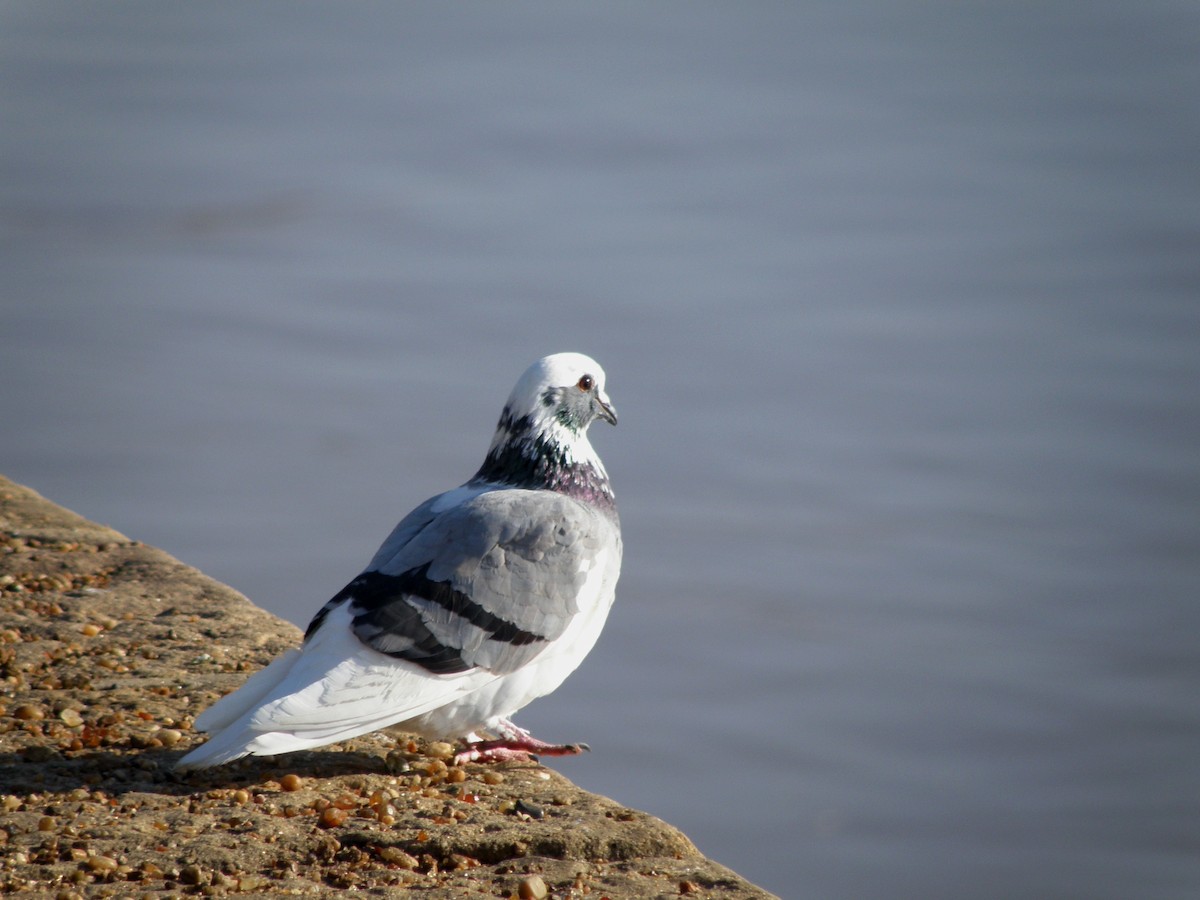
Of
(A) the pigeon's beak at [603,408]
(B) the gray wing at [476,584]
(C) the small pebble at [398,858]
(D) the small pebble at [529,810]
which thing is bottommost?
(C) the small pebble at [398,858]

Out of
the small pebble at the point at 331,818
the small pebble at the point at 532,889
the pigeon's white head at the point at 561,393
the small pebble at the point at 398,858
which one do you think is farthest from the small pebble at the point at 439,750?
the pigeon's white head at the point at 561,393

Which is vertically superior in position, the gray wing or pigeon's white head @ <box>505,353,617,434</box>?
pigeon's white head @ <box>505,353,617,434</box>

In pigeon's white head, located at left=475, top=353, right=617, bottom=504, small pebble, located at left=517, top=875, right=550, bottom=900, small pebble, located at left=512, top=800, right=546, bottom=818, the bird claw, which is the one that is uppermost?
pigeon's white head, located at left=475, top=353, right=617, bottom=504

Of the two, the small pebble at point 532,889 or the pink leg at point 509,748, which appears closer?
the small pebble at point 532,889

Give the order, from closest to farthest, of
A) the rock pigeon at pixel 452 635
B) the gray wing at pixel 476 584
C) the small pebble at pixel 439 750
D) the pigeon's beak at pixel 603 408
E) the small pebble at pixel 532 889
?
the small pebble at pixel 532 889 < the rock pigeon at pixel 452 635 < the gray wing at pixel 476 584 < the small pebble at pixel 439 750 < the pigeon's beak at pixel 603 408

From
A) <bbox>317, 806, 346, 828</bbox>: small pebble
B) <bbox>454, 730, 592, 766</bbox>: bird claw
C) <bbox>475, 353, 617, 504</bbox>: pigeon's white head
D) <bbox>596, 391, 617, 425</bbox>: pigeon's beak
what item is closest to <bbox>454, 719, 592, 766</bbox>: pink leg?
<bbox>454, 730, 592, 766</bbox>: bird claw

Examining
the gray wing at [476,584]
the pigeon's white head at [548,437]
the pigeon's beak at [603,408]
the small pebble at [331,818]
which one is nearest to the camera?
the small pebble at [331,818]

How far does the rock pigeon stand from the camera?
4.00 m

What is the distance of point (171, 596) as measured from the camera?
228 inches

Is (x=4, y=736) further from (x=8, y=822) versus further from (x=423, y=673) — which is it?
(x=423, y=673)

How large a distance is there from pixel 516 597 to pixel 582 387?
122cm

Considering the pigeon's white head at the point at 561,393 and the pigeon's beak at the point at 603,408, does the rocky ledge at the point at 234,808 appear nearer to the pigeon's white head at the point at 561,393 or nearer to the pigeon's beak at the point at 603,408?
the pigeon's white head at the point at 561,393

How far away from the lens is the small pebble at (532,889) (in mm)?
3458

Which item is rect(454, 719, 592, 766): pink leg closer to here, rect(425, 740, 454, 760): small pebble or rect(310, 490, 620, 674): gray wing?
rect(425, 740, 454, 760): small pebble
